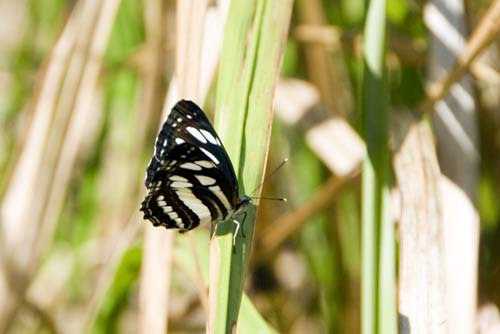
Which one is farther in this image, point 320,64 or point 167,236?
point 320,64

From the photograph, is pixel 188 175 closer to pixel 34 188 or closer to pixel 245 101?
pixel 245 101

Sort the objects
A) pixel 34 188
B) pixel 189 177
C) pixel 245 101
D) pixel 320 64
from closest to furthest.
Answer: pixel 245 101 → pixel 189 177 → pixel 34 188 → pixel 320 64

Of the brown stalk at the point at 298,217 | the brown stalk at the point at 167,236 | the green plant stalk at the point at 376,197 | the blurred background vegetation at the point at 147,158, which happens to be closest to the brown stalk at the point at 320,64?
the blurred background vegetation at the point at 147,158

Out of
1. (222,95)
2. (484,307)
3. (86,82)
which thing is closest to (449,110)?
(484,307)

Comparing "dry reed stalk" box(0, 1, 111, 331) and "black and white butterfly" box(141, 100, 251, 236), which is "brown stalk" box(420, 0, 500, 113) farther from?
"dry reed stalk" box(0, 1, 111, 331)

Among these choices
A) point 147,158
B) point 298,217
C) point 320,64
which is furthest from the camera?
point 147,158

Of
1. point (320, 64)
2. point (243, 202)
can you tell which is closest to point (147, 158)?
point (320, 64)

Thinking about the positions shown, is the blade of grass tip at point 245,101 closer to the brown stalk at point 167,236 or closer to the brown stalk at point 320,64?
the brown stalk at point 167,236
